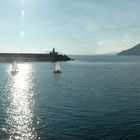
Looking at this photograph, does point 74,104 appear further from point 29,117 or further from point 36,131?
point 36,131

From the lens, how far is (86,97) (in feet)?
242

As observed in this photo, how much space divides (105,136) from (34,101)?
30.4 m

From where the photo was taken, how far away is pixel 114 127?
151ft

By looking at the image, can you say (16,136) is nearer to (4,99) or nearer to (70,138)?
(70,138)

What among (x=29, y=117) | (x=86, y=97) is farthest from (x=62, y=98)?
(x=29, y=117)

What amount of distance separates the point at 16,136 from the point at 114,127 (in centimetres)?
1577

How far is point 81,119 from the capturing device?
50.9m

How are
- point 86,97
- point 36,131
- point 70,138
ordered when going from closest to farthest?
point 70,138
point 36,131
point 86,97

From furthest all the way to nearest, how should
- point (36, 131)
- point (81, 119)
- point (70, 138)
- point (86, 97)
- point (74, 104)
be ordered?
point (86, 97)
point (74, 104)
point (81, 119)
point (36, 131)
point (70, 138)

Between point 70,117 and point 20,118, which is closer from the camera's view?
point 20,118

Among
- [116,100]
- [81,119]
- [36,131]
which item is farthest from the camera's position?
[116,100]

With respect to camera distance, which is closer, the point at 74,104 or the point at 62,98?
the point at 74,104

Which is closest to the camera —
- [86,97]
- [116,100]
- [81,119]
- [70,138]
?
[70,138]

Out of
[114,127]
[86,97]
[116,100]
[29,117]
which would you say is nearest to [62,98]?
[86,97]
